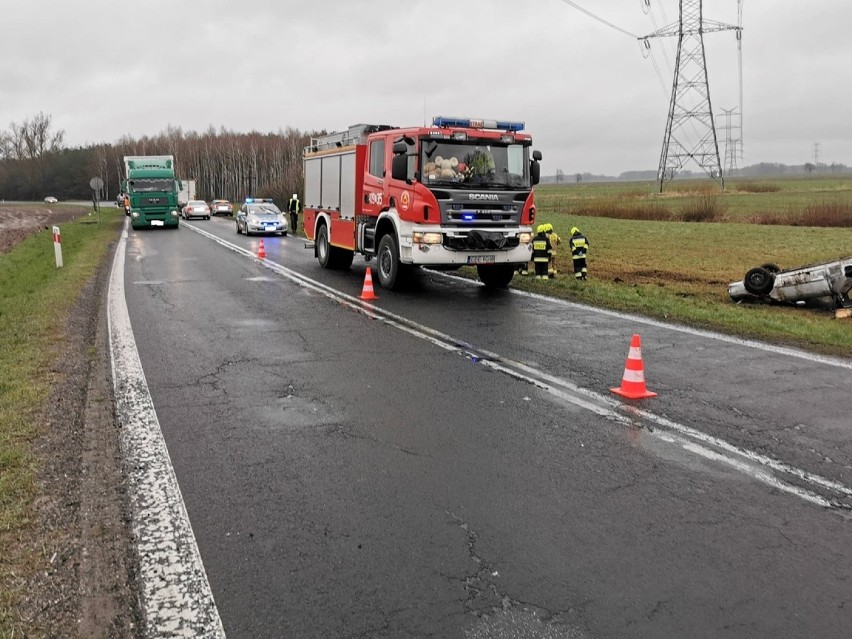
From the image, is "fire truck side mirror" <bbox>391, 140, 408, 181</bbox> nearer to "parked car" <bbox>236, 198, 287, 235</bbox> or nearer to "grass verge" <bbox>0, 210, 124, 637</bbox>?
"grass verge" <bbox>0, 210, 124, 637</bbox>

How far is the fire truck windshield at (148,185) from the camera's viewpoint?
3366 cm

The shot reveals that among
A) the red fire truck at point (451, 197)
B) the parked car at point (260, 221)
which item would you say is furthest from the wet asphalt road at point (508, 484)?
the parked car at point (260, 221)

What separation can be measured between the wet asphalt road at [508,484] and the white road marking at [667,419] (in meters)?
0.03

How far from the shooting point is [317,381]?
6.95 m

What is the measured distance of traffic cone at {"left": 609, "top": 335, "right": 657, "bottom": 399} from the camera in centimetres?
648

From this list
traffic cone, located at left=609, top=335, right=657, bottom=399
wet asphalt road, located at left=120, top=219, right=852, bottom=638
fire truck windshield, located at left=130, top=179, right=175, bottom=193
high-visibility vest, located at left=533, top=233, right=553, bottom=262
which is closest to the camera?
wet asphalt road, located at left=120, top=219, right=852, bottom=638

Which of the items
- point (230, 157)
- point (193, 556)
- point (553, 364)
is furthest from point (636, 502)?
point (230, 157)

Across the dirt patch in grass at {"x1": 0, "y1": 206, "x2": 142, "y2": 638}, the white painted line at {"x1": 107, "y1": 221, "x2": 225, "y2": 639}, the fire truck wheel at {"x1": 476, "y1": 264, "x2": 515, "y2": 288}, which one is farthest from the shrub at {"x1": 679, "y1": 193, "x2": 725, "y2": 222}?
the dirt patch in grass at {"x1": 0, "y1": 206, "x2": 142, "y2": 638}

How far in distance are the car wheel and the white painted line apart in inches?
380

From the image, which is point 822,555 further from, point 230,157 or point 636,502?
point 230,157

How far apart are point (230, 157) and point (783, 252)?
10985 centimetres

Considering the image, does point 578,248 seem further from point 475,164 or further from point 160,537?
point 160,537

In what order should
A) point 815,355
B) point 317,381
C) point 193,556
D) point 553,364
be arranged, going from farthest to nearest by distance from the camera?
point 815,355, point 553,364, point 317,381, point 193,556

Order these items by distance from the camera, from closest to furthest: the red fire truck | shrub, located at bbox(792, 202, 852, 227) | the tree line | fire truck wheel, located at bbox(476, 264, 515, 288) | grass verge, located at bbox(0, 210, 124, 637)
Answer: grass verge, located at bbox(0, 210, 124, 637) < the red fire truck < fire truck wheel, located at bbox(476, 264, 515, 288) < shrub, located at bbox(792, 202, 852, 227) < the tree line
